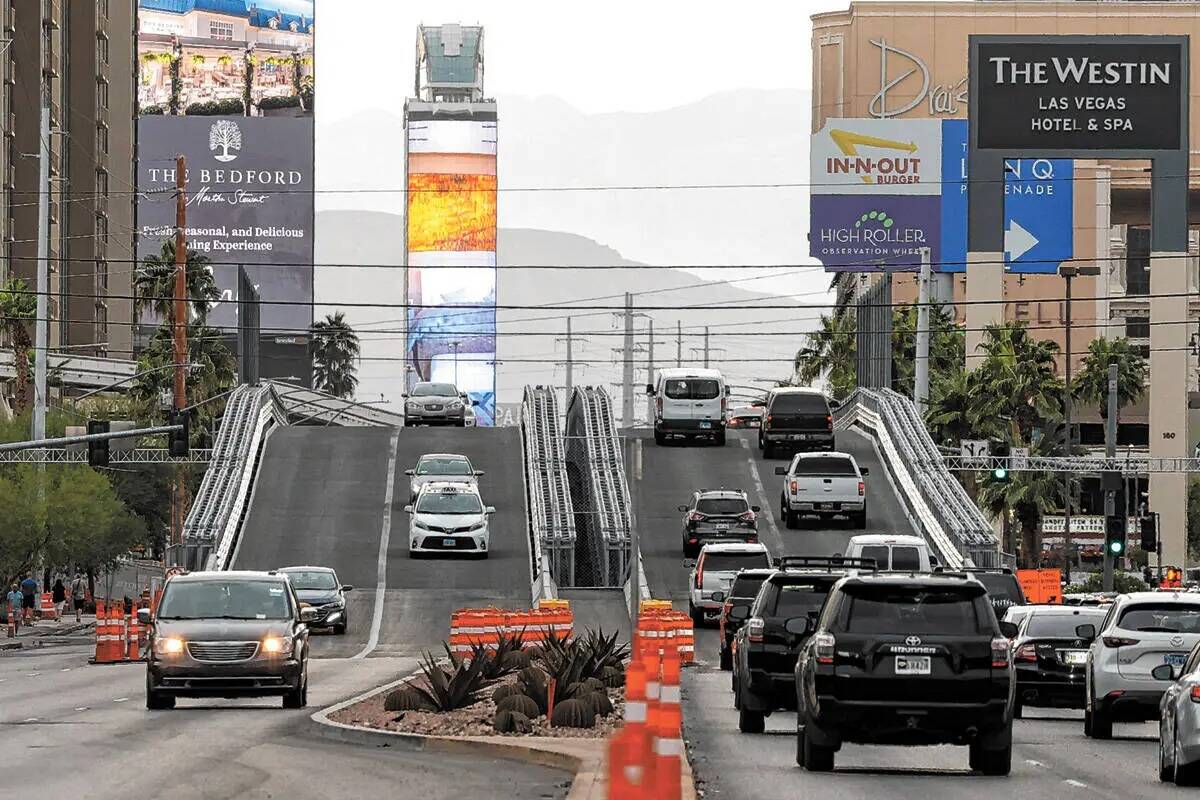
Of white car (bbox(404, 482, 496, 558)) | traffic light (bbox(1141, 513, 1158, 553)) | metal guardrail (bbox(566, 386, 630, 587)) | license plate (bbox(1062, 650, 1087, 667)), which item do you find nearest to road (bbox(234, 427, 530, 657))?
white car (bbox(404, 482, 496, 558))

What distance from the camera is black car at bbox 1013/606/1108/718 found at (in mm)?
29866

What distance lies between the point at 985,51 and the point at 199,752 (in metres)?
65.2

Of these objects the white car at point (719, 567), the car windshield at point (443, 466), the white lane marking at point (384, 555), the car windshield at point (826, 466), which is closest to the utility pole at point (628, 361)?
the white lane marking at point (384, 555)

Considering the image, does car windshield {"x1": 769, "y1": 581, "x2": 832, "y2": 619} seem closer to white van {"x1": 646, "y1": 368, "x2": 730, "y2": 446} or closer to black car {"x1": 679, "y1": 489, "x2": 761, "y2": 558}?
black car {"x1": 679, "y1": 489, "x2": 761, "y2": 558}

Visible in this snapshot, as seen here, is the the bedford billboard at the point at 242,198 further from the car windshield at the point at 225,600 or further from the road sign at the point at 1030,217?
the car windshield at the point at 225,600

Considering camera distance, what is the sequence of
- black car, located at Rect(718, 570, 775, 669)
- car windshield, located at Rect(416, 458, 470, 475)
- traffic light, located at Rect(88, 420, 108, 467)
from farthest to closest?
car windshield, located at Rect(416, 458, 470, 475) → traffic light, located at Rect(88, 420, 108, 467) → black car, located at Rect(718, 570, 775, 669)

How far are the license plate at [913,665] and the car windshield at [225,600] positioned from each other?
10.7m

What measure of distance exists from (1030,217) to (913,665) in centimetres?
10832

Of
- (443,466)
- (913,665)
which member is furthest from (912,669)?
(443,466)

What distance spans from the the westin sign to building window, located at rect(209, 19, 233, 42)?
4805 inches

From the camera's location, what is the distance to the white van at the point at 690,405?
233 ft

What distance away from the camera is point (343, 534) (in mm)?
61969

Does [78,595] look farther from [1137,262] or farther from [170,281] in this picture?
[1137,262]

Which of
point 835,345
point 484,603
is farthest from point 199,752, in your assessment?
point 835,345
